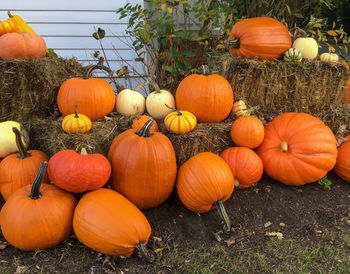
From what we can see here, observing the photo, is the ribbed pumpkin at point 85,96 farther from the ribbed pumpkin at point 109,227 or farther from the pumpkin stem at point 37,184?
the ribbed pumpkin at point 109,227

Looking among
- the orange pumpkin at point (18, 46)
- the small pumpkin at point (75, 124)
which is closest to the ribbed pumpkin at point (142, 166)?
the small pumpkin at point (75, 124)

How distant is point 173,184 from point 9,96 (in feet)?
6.13

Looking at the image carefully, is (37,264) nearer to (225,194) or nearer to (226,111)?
(225,194)

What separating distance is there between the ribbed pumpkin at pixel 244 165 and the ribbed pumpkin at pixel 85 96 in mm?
1346

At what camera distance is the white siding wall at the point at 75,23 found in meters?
5.29

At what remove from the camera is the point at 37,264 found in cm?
201

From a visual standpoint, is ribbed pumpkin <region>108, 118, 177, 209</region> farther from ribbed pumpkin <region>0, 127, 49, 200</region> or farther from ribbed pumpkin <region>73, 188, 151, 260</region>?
ribbed pumpkin <region>0, 127, 49, 200</region>

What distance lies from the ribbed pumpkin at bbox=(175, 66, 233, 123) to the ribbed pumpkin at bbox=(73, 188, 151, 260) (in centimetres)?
130

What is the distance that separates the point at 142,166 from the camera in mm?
2385

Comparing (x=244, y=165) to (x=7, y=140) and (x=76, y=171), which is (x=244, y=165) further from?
(x=7, y=140)

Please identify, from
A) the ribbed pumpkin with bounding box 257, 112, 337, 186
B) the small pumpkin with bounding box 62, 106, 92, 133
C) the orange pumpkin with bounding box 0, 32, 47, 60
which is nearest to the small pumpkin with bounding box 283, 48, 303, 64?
the ribbed pumpkin with bounding box 257, 112, 337, 186

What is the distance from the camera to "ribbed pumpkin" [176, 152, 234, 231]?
2.38 m

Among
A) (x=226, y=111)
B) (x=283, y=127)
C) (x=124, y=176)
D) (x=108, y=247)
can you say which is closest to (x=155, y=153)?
(x=124, y=176)

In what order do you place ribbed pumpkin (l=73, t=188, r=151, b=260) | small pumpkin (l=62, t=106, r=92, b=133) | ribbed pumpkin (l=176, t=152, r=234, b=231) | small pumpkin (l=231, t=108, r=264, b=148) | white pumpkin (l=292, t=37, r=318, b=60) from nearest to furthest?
1. ribbed pumpkin (l=73, t=188, r=151, b=260)
2. ribbed pumpkin (l=176, t=152, r=234, b=231)
3. small pumpkin (l=62, t=106, r=92, b=133)
4. small pumpkin (l=231, t=108, r=264, b=148)
5. white pumpkin (l=292, t=37, r=318, b=60)
